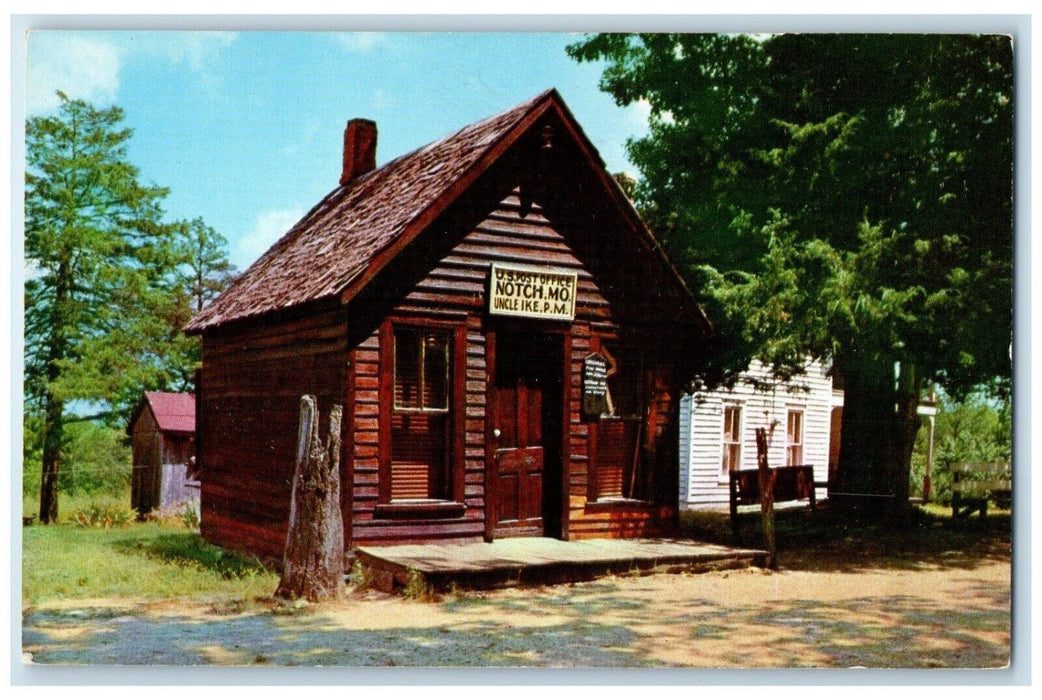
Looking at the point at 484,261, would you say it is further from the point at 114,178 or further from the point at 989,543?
the point at 989,543

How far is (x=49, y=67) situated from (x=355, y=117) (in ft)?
7.46

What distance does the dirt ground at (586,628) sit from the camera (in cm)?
774

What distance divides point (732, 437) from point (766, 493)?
2.75 feet

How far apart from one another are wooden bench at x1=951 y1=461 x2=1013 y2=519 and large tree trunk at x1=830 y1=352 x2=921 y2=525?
1.72 ft

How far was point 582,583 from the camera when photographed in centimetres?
948

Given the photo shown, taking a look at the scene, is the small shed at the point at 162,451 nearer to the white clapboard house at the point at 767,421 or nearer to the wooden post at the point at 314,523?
the wooden post at the point at 314,523

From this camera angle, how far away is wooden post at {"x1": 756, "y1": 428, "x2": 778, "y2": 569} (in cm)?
995

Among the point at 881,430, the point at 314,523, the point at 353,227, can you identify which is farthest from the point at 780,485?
the point at 353,227

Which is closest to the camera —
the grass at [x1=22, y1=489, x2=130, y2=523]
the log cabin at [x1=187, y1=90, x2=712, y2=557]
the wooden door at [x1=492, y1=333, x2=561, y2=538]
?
the grass at [x1=22, y1=489, x2=130, y2=523]

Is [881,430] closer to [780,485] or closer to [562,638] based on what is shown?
[780,485]

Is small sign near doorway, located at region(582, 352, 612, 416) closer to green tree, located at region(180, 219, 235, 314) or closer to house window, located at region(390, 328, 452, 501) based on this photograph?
house window, located at region(390, 328, 452, 501)

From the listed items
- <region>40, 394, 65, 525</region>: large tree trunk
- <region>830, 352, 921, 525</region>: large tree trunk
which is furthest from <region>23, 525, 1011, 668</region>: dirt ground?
<region>40, 394, 65, 525</region>: large tree trunk

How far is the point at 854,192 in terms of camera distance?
9.27 metres

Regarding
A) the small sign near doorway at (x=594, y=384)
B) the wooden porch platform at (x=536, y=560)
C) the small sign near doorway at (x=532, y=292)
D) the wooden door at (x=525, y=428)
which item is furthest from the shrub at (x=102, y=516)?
the small sign near doorway at (x=594, y=384)
